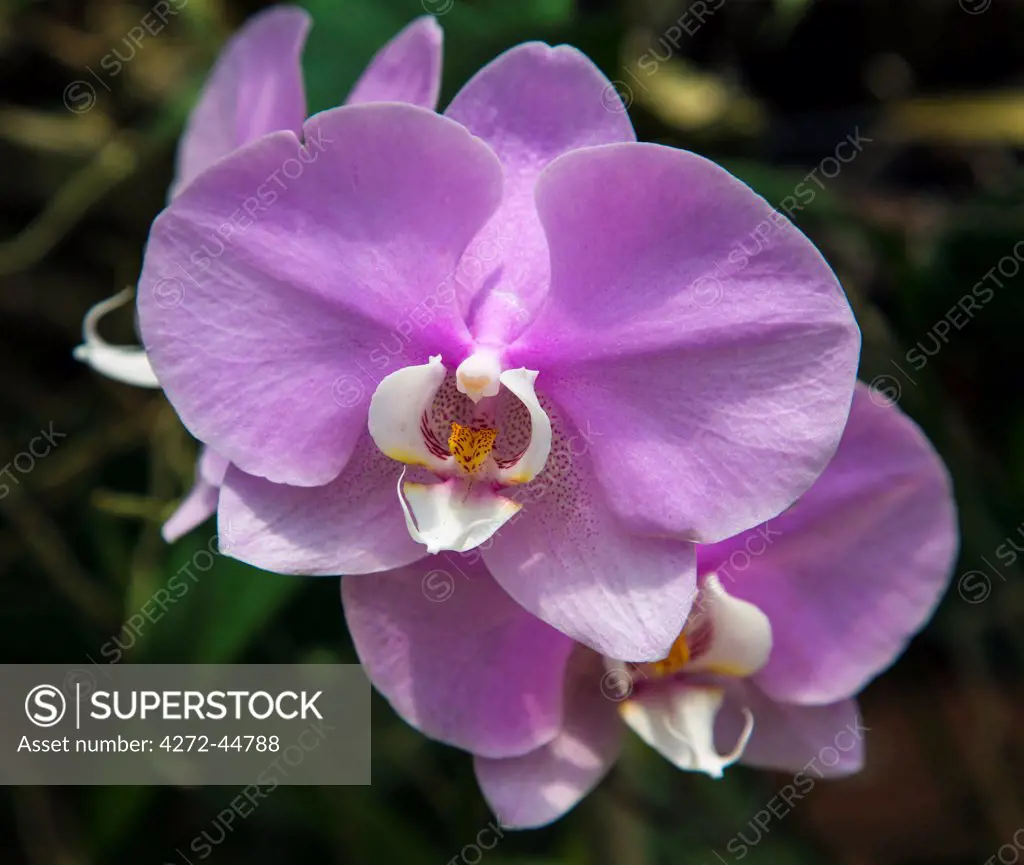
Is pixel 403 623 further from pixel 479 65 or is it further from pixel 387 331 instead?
pixel 479 65

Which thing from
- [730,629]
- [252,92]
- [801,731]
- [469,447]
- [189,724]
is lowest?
[189,724]

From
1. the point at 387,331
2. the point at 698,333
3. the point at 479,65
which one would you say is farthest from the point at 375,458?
the point at 479,65

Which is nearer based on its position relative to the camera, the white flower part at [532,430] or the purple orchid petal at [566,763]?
the white flower part at [532,430]

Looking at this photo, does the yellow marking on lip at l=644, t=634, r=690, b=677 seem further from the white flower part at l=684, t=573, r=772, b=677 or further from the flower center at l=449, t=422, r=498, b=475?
the flower center at l=449, t=422, r=498, b=475

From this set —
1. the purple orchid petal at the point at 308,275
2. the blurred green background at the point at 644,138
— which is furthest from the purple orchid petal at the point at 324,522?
the blurred green background at the point at 644,138

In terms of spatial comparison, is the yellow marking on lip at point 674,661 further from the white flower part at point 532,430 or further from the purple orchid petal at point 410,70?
the purple orchid petal at point 410,70

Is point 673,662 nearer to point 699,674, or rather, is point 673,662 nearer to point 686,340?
point 699,674

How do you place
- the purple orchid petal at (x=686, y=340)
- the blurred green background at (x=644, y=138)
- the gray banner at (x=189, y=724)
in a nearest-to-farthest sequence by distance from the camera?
the purple orchid petal at (x=686, y=340), the gray banner at (x=189, y=724), the blurred green background at (x=644, y=138)

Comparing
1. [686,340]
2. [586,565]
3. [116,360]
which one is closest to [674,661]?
[586,565]
